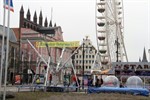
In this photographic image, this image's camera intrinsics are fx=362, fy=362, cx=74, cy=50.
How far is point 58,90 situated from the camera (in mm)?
39625

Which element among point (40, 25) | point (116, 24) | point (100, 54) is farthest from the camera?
point (40, 25)

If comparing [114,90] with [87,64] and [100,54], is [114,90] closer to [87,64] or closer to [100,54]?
[100,54]

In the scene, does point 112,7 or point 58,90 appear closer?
point 58,90

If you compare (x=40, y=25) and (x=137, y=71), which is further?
(x=40, y=25)

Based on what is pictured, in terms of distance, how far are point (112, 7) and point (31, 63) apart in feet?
117

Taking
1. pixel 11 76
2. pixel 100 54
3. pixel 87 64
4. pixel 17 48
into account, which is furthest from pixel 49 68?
pixel 87 64

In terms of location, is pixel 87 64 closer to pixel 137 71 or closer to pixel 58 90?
pixel 137 71

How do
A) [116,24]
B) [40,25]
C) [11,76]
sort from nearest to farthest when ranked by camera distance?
[116,24] → [11,76] → [40,25]

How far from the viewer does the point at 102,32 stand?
80312 millimetres

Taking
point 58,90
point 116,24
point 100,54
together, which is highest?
point 116,24

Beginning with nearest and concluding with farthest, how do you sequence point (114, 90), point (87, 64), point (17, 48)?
point (114, 90)
point (17, 48)
point (87, 64)

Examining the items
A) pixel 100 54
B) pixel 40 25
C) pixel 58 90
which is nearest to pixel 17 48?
Result: pixel 100 54

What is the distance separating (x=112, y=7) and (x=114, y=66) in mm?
29756

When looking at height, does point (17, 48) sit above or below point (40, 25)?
below
